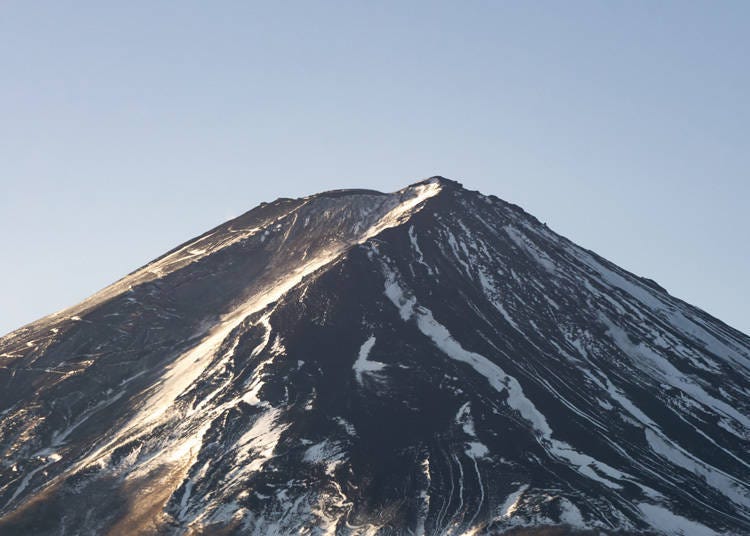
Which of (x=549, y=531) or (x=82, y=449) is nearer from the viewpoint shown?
(x=549, y=531)

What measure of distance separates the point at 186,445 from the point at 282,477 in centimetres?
1971

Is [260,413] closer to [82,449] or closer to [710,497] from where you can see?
[82,449]

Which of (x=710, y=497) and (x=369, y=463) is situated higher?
(x=369, y=463)

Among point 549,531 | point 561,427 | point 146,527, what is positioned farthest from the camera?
point 561,427

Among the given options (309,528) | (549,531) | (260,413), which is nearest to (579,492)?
(549,531)

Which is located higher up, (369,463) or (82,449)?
(82,449)

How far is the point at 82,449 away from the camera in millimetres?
190875

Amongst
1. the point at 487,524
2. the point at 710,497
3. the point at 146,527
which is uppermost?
the point at 146,527

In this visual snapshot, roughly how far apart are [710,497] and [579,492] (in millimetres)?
23676

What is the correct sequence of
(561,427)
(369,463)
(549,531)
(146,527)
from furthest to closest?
1. (561,427)
2. (369,463)
3. (146,527)
4. (549,531)

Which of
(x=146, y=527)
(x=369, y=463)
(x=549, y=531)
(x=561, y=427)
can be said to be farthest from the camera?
(x=561, y=427)

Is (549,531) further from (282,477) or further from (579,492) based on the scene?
(282,477)

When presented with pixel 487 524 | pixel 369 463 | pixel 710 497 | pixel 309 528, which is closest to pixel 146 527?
pixel 309 528

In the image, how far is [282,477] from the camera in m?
174
